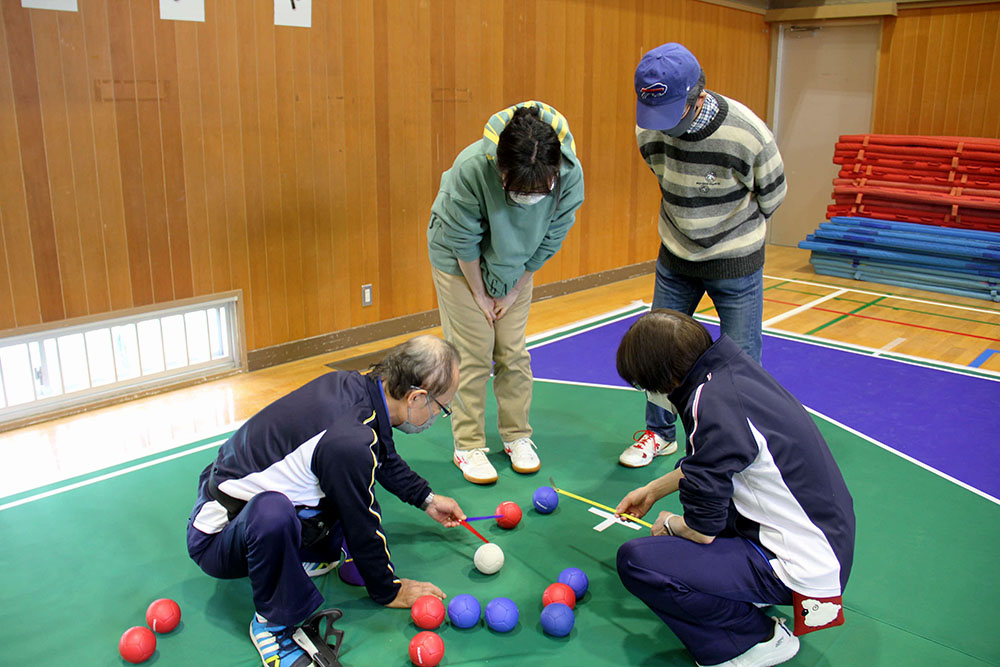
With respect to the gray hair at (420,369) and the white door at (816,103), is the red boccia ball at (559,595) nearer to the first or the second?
the gray hair at (420,369)

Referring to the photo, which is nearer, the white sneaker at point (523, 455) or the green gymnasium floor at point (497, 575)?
the green gymnasium floor at point (497, 575)

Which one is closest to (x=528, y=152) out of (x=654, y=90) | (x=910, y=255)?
(x=654, y=90)

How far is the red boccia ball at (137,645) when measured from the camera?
7.30 ft

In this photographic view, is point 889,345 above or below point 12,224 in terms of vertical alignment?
below

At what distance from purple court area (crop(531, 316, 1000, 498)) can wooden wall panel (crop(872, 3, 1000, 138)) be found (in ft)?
13.1

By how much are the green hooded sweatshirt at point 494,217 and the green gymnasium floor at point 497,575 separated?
2.90ft

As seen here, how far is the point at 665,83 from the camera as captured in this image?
282cm

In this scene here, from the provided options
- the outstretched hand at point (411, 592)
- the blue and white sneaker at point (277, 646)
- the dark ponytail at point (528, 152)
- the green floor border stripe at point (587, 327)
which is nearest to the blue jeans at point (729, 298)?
the dark ponytail at point (528, 152)

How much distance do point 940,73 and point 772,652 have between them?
23.7 feet

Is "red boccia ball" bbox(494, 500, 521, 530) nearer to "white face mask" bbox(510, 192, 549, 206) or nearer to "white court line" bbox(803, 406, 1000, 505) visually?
"white face mask" bbox(510, 192, 549, 206)

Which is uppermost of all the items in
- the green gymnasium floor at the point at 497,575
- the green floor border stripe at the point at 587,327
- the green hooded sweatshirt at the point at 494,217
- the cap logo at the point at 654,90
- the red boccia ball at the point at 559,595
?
the cap logo at the point at 654,90

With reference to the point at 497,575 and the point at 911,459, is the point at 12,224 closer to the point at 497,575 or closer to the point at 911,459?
the point at 497,575

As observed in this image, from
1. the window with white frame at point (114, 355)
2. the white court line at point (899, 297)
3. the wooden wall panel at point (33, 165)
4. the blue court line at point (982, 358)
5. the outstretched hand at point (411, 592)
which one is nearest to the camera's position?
the outstretched hand at point (411, 592)

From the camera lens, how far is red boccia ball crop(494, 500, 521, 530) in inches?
115
